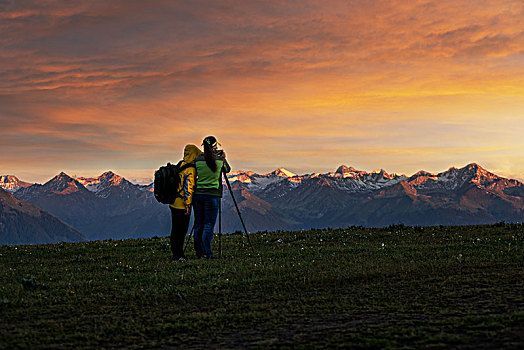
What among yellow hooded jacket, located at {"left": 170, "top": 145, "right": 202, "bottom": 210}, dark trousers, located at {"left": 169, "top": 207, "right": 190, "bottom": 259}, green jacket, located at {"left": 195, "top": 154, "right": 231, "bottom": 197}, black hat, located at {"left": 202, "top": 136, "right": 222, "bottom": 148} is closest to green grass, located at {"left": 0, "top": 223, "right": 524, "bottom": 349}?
dark trousers, located at {"left": 169, "top": 207, "right": 190, "bottom": 259}

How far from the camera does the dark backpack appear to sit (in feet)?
64.7

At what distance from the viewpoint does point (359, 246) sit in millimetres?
22109

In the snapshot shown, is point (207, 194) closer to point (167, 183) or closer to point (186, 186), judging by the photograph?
point (186, 186)

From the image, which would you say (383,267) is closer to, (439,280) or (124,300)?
(439,280)

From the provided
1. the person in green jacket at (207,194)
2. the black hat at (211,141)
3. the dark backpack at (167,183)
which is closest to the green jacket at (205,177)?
the person in green jacket at (207,194)

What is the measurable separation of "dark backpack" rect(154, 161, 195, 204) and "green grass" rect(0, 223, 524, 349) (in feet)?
8.25

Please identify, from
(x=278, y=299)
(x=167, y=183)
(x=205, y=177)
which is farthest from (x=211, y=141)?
(x=278, y=299)

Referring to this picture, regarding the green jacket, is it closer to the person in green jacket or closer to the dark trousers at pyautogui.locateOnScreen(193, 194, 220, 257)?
the person in green jacket

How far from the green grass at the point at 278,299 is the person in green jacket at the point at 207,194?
2.87 ft

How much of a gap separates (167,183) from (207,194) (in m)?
1.74

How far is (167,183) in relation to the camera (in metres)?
19.8

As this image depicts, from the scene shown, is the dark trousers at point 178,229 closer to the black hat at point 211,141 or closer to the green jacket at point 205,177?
the green jacket at point 205,177

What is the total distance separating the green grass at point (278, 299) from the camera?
8.52 m

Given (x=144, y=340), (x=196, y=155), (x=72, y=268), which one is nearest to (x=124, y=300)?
(x=144, y=340)
